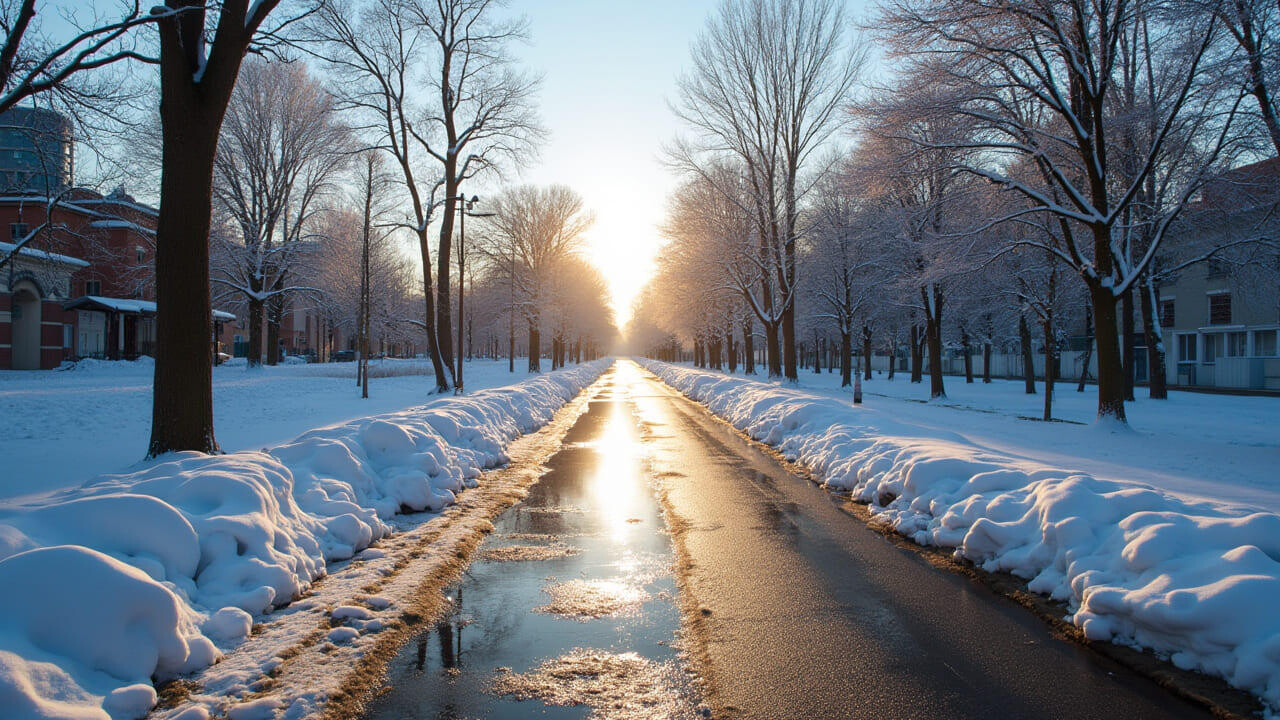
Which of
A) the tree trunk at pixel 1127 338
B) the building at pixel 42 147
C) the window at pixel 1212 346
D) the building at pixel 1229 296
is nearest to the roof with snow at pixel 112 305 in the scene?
the building at pixel 42 147

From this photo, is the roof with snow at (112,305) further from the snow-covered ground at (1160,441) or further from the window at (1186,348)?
the window at (1186,348)

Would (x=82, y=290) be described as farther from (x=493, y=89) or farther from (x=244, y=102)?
(x=493, y=89)

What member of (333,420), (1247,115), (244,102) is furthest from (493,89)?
(1247,115)

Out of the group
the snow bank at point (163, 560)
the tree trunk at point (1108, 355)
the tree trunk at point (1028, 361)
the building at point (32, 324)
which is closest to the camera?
the snow bank at point (163, 560)

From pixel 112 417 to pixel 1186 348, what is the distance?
46.9 metres

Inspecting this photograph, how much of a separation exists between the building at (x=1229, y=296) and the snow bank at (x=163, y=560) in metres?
17.0

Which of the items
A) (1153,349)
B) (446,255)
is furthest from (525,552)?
(1153,349)

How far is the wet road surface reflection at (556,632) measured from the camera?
3.48m

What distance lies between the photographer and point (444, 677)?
377 centimetres

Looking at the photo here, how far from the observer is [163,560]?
4.37 meters

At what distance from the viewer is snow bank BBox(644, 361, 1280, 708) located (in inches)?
147

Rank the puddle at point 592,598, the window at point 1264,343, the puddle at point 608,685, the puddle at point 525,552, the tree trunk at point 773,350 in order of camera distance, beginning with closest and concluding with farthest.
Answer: the puddle at point 608,685, the puddle at point 592,598, the puddle at point 525,552, the tree trunk at point 773,350, the window at point 1264,343

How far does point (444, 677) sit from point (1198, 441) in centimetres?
1550

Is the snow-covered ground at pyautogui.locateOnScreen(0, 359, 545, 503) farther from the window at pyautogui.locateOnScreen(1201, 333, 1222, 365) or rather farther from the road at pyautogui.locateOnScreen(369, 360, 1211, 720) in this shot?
the window at pyautogui.locateOnScreen(1201, 333, 1222, 365)
